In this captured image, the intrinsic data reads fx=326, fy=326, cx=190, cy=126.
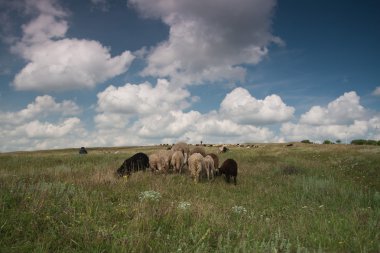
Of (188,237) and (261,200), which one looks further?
(261,200)

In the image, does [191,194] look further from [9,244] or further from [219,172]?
[9,244]

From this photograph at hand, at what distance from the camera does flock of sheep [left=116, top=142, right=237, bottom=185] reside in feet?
56.7

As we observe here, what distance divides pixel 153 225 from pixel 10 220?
9.62 ft

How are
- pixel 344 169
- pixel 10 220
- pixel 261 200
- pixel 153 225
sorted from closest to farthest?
pixel 10 220 < pixel 153 225 < pixel 261 200 < pixel 344 169

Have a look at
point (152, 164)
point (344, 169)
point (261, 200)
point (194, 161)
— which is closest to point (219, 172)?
point (194, 161)

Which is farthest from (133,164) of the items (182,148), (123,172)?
(182,148)

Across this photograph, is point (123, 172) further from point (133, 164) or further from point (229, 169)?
point (229, 169)

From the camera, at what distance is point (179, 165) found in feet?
63.9

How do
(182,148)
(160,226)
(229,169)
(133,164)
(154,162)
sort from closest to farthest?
(160,226)
(229,169)
(154,162)
(133,164)
(182,148)

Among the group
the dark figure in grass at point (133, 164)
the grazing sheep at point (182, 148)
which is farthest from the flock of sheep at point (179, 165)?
the grazing sheep at point (182, 148)

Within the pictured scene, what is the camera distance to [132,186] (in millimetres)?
13578

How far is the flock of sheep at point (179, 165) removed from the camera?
56.7 ft

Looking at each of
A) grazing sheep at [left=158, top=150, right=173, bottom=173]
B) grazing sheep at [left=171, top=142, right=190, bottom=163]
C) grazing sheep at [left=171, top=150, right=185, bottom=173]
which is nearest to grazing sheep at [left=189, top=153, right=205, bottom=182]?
grazing sheep at [left=171, top=150, right=185, bottom=173]

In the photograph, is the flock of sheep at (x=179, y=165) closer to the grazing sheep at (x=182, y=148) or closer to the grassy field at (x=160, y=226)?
the grazing sheep at (x=182, y=148)
